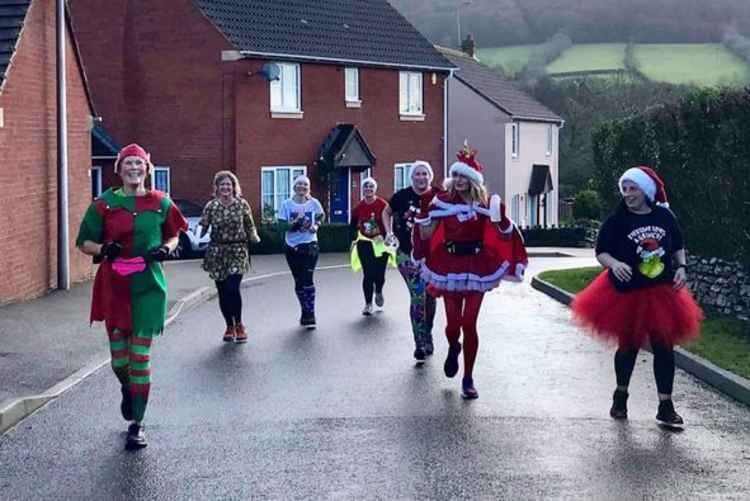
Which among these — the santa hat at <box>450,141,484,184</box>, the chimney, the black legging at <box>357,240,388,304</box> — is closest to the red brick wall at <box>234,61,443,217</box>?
the chimney

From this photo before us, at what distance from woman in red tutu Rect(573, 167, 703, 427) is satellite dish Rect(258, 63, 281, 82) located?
1102 inches

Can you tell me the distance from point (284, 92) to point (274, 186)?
9.19ft

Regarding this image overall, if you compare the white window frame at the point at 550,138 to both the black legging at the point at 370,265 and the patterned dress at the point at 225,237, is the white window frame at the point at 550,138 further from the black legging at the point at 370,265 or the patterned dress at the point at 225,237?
the patterned dress at the point at 225,237

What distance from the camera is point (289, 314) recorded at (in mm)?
17422

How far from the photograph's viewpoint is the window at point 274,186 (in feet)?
125

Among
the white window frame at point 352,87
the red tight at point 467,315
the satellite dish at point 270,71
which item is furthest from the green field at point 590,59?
the red tight at point 467,315

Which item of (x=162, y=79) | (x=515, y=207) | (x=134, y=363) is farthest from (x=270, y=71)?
(x=134, y=363)

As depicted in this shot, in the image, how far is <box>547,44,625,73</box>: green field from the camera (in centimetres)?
7656

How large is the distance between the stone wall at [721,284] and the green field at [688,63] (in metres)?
52.6

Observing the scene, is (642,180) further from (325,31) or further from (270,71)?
(325,31)

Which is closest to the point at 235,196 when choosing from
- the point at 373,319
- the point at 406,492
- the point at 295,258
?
the point at 295,258

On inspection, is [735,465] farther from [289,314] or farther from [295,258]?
[289,314]

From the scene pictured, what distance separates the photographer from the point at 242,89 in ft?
122

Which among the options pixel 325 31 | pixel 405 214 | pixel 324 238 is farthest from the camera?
pixel 325 31
